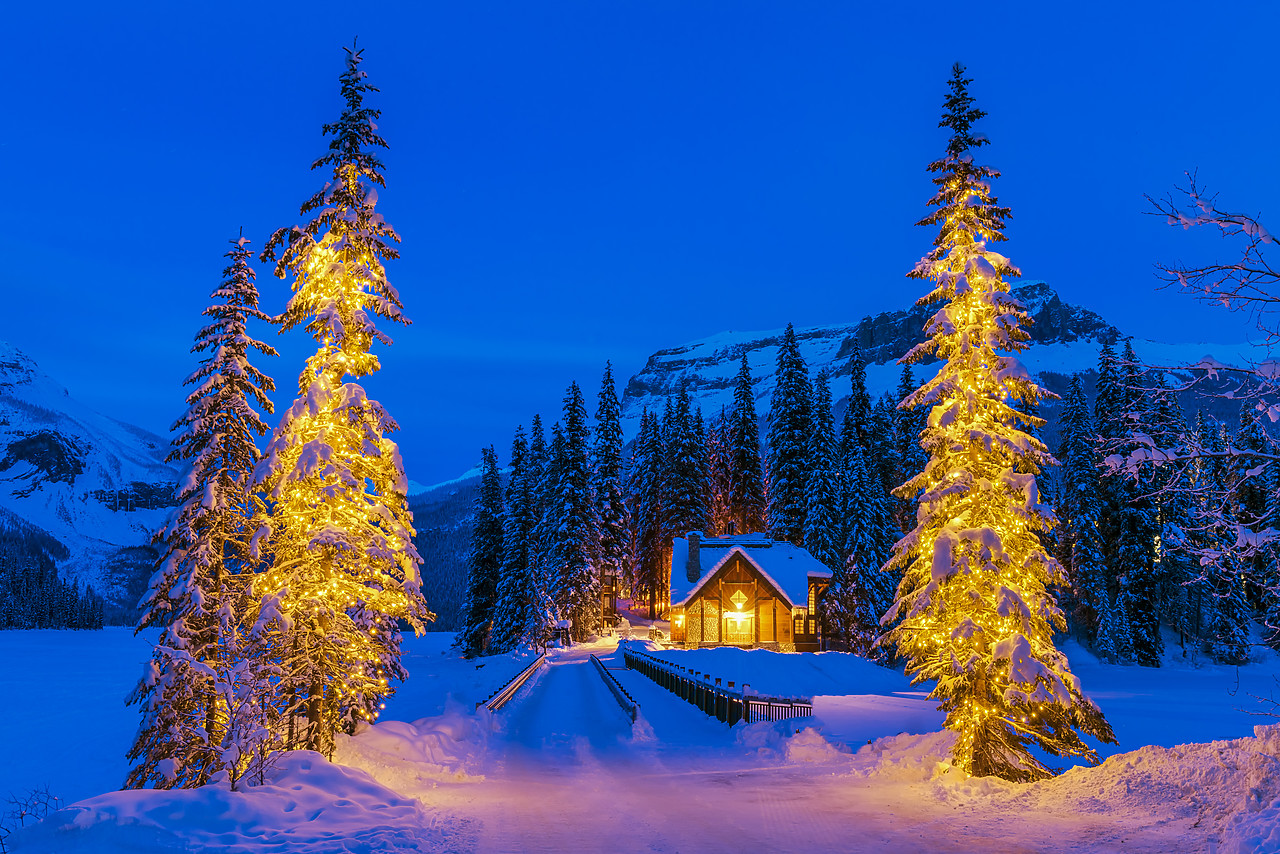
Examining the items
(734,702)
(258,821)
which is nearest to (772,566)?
(734,702)

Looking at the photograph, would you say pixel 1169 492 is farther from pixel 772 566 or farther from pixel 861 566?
pixel 772 566

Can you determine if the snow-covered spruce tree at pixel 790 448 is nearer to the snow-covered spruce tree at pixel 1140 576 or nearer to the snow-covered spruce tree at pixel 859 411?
the snow-covered spruce tree at pixel 859 411

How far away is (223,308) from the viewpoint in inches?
775

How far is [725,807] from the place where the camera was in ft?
41.4

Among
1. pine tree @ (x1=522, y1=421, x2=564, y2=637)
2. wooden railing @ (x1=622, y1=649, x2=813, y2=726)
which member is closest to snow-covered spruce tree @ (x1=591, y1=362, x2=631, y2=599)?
pine tree @ (x1=522, y1=421, x2=564, y2=637)

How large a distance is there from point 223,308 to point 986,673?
18914mm

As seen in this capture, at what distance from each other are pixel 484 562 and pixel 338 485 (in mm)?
51719

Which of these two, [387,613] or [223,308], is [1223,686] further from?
[223,308]

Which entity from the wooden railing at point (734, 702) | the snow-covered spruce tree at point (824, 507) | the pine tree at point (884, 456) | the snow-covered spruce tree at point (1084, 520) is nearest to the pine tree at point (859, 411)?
the pine tree at point (884, 456)

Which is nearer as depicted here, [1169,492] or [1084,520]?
[1169,492]

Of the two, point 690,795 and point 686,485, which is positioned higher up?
point 686,485

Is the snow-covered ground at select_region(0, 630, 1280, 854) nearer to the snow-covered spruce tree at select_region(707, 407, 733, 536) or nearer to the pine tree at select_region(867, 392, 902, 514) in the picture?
the pine tree at select_region(867, 392, 902, 514)

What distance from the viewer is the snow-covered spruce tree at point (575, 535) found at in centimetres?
6000

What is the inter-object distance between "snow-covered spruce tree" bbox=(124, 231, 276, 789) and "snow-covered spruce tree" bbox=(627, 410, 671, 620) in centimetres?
5190
